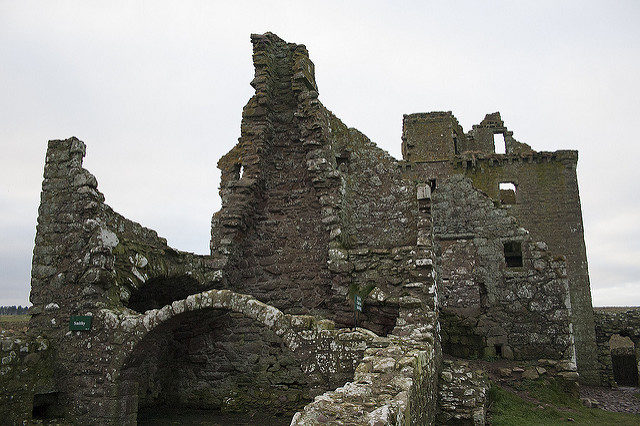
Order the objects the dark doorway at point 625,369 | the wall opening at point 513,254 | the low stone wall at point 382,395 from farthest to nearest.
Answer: the dark doorway at point 625,369 → the wall opening at point 513,254 → the low stone wall at point 382,395

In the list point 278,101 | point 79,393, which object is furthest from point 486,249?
point 79,393

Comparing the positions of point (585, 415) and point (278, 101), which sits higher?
point (278, 101)

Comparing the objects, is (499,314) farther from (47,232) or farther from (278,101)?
(47,232)

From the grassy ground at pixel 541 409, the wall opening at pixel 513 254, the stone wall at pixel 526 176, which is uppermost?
the stone wall at pixel 526 176

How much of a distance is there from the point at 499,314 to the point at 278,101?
7278mm

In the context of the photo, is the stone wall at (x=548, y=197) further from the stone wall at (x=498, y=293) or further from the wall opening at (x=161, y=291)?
the wall opening at (x=161, y=291)

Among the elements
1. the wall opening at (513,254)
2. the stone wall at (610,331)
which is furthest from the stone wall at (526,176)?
the wall opening at (513,254)

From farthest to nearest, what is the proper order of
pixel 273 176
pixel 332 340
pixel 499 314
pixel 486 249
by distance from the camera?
pixel 486 249
pixel 499 314
pixel 273 176
pixel 332 340

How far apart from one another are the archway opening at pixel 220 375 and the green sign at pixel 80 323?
154 cm

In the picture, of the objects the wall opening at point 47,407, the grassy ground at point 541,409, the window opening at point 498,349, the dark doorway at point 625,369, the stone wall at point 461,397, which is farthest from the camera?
the dark doorway at point 625,369

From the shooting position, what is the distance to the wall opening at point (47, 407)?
6.75m

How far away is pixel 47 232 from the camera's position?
7.51 metres

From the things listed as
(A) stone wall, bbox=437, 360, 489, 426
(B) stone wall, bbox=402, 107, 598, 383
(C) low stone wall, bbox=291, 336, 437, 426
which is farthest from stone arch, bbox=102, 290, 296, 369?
(B) stone wall, bbox=402, 107, 598, 383

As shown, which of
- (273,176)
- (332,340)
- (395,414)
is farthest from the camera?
(273,176)
